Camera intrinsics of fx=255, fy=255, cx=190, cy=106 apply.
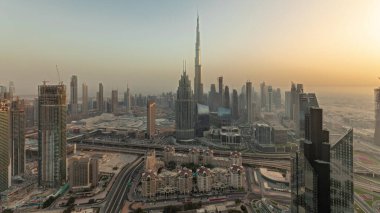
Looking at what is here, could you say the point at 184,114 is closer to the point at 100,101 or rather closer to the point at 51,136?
the point at 51,136

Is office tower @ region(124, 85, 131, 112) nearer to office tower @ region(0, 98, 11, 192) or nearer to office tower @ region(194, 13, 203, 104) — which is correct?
office tower @ region(194, 13, 203, 104)

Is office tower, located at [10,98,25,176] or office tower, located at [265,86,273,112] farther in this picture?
office tower, located at [265,86,273,112]

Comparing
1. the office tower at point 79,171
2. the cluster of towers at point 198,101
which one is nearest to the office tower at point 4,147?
the office tower at point 79,171

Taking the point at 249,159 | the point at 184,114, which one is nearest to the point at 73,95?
the point at 184,114

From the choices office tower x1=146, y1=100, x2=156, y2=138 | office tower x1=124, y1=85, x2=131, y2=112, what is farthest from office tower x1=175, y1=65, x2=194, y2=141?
office tower x1=124, y1=85, x2=131, y2=112

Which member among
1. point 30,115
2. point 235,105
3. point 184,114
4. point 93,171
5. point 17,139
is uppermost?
point 235,105

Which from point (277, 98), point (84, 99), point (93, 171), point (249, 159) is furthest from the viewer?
point (84, 99)
